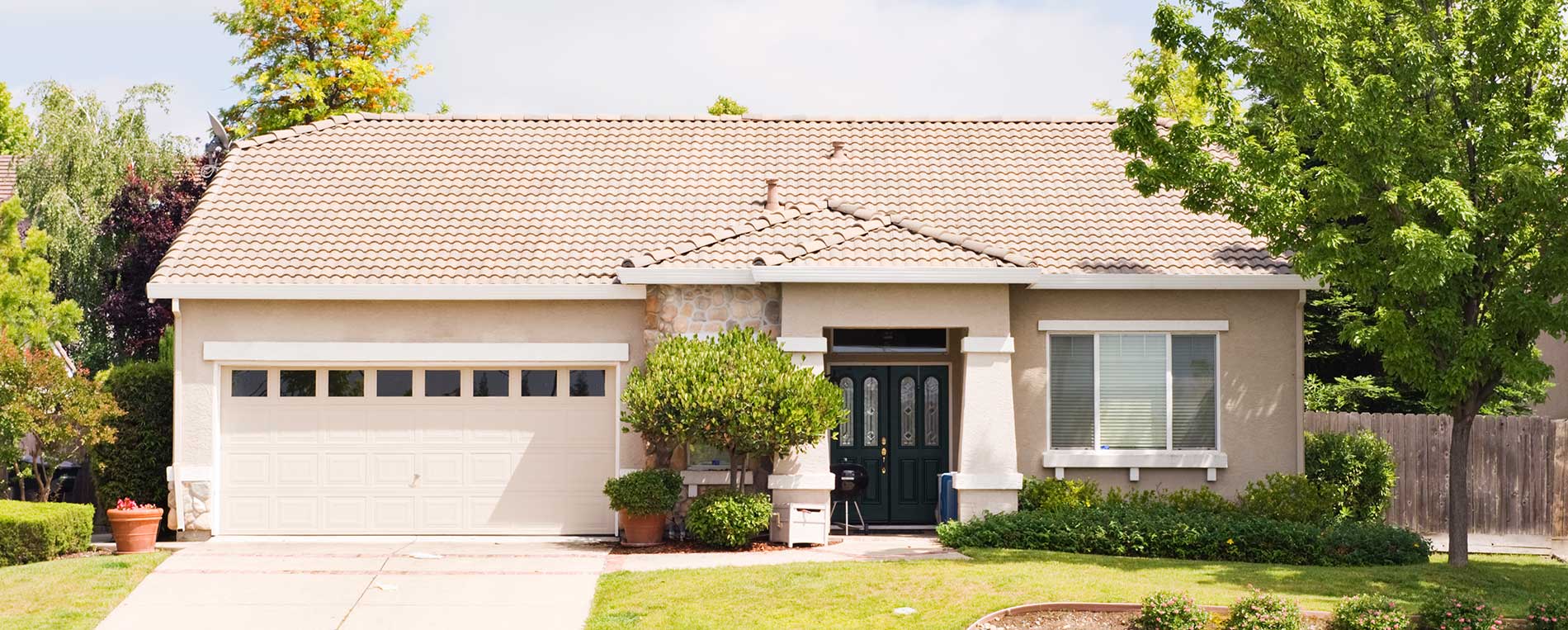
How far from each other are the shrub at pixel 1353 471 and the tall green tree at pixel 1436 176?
228cm

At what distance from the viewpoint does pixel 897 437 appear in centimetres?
1869

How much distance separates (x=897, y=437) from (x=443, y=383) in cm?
559

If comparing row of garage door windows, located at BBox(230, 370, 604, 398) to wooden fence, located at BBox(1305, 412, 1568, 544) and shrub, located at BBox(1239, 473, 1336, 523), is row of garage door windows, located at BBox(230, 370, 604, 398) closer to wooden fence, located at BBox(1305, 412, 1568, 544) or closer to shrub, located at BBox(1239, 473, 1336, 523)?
shrub, located at BBox(1239, 473, 1336, 523)

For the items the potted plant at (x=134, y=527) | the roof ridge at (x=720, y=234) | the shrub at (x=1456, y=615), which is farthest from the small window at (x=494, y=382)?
the shrub at (x=1456, y=615)

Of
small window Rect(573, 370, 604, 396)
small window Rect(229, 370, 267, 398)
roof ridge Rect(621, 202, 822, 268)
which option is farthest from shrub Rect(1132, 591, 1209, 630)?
small window Rect(229, 370, 267, 398)

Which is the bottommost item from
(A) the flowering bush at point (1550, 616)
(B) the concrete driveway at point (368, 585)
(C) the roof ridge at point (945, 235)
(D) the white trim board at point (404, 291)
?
(B) the concrete driveway at point (368, 585)

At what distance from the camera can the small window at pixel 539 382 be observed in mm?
17781

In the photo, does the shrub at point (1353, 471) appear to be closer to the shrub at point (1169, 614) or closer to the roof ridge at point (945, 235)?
the roof ridge at point (945, 235)

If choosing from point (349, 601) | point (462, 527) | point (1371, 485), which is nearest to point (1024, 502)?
point (1371, 485)

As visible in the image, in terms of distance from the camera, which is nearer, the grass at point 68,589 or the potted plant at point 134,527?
the grass at point 68,589

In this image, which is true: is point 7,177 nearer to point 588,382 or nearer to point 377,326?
point 377,326

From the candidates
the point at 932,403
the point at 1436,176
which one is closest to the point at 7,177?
the point at 932,403

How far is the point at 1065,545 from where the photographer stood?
1588 centimetres

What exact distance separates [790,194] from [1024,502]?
5.19 m
